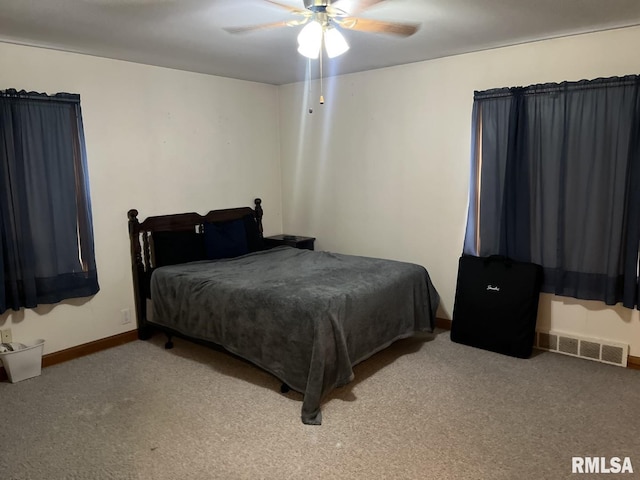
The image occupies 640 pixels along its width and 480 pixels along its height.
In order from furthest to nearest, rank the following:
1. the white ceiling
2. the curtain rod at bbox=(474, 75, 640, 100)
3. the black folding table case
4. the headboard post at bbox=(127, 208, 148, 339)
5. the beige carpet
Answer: the headboard post at bbox=(127, 208, 148, 339) → the black folding table case → the curtain rod at bbox=(474, 75, 640, 100) → the white ceiling → the beige carpet

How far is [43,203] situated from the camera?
11.1ft

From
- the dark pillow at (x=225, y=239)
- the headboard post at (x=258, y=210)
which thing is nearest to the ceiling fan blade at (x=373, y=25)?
the dark pillow at (x=225, y=239)

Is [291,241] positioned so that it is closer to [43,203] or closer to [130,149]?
[130,149]

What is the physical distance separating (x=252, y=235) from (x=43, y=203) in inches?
76.1

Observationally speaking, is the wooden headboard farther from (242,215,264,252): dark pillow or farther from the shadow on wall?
(242,215,264,252): dark pillow

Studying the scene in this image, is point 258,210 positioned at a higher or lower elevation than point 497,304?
higher

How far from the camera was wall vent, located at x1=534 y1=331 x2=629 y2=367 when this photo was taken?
3.36 metres

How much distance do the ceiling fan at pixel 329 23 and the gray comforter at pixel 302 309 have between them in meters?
1.53

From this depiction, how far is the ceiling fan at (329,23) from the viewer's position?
2346 millimetres

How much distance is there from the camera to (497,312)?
364cm

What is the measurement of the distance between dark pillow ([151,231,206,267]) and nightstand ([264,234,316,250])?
0.90m

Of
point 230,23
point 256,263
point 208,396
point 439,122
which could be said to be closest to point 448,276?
point 439,122

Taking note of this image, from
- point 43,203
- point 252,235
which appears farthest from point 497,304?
point 43,203

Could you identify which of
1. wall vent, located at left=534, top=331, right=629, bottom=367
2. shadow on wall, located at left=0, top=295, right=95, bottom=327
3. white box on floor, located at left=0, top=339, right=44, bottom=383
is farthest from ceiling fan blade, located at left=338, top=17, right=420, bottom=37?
white box on floor, located at left=0, top=339, right=44, bottom=383
